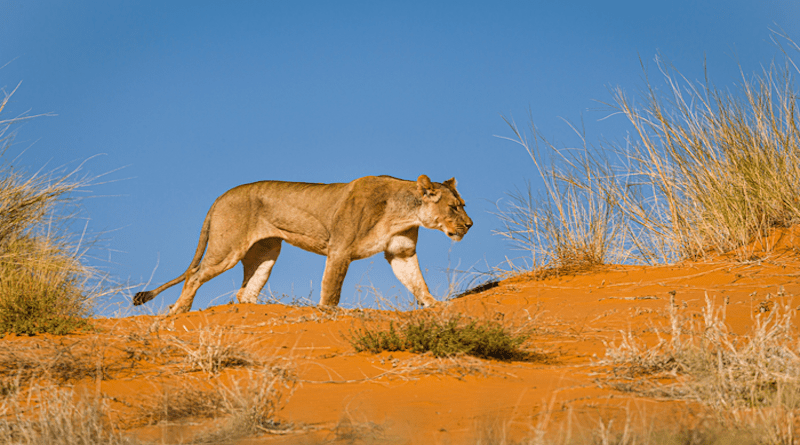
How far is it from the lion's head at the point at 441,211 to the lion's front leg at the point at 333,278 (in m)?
1.34

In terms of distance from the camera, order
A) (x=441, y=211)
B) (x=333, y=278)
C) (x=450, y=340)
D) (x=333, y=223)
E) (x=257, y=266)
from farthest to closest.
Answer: (x=257, y=266)
(x=441, y=211)
(x=333, y=223)
(x=333, y=278)
(x=450, y=340)

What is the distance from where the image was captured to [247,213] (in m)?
9.84

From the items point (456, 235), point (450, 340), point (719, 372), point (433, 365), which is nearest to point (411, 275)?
point (456, 235)

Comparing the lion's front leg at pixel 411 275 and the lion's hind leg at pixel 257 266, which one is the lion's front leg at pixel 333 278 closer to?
the lion's front leg at pixel 411 275

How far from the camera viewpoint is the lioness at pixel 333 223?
9273 millimetres

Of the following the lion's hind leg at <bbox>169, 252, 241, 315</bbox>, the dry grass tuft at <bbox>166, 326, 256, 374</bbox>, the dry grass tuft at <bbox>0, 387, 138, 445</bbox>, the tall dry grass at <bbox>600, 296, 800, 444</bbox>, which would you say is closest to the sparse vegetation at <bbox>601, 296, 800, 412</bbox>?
the tall dry grass at <bbox>600, 296, 800, 444</bbox>

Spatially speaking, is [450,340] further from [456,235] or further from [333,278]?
[456,235]

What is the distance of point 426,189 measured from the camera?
946 centimetres

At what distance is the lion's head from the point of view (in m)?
9.46

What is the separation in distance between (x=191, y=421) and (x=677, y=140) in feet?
29.2

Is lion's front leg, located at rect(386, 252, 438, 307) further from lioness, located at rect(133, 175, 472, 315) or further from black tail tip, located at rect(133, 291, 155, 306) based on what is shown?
black tail tip, located at rect(133, 291, 155, 306)

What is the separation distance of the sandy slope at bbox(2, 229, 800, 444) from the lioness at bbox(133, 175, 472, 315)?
2.82 feet

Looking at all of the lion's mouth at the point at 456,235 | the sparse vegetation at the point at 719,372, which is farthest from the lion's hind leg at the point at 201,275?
the sparse vegetation at the point at 719,372

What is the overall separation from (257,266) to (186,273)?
1.07 metres
